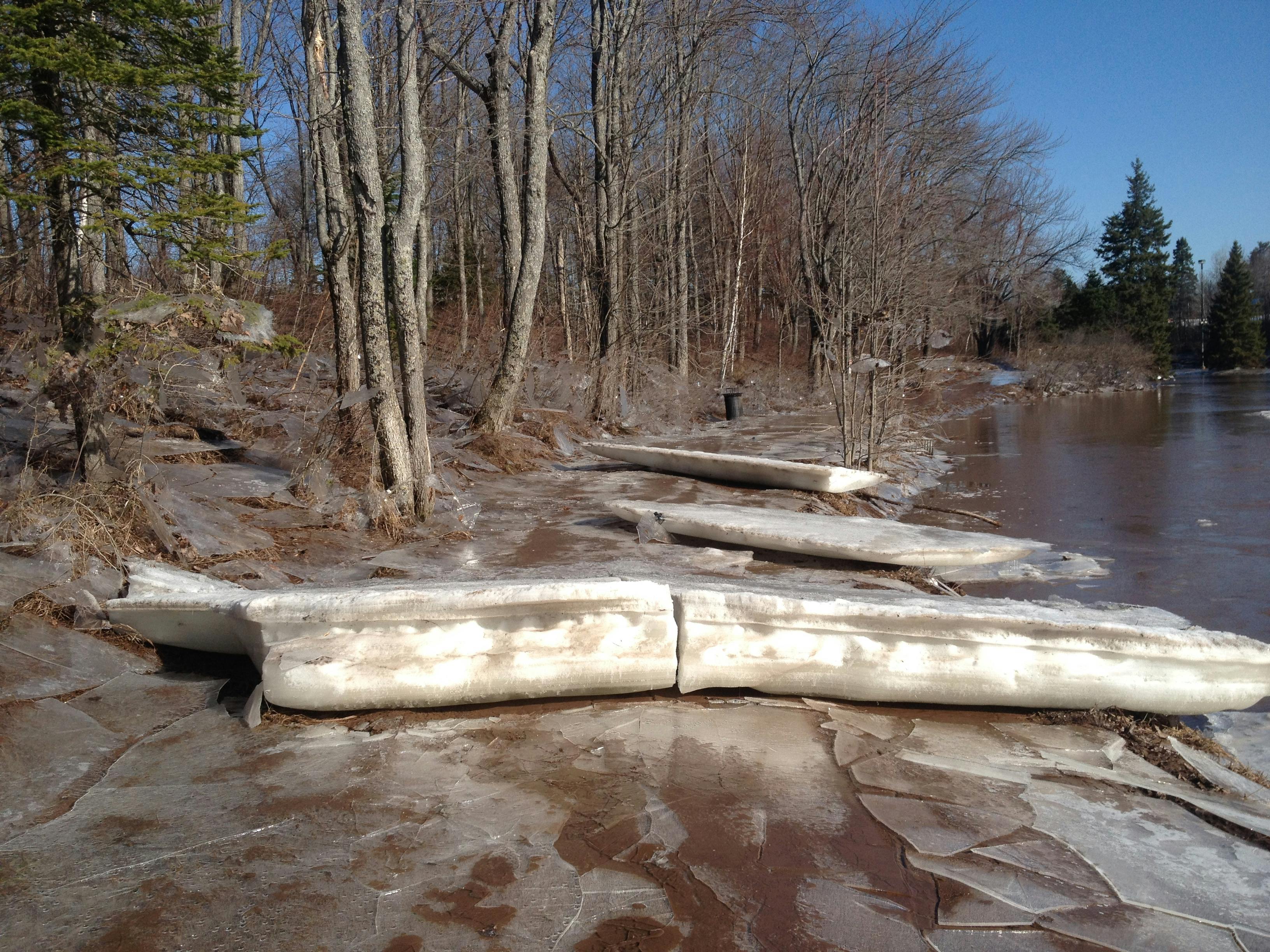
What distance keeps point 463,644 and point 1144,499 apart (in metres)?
9.98

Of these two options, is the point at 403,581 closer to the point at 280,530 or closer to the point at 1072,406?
the point at 280,530

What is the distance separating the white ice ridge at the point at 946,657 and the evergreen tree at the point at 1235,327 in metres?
57.1

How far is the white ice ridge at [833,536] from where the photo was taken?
706 centimetres

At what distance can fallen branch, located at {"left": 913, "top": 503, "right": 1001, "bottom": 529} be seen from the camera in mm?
9961

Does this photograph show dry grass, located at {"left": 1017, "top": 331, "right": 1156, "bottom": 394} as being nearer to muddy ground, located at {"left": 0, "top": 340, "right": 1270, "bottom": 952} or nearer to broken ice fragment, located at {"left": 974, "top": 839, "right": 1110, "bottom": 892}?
muddy ground, located at {"left": 0, "top": 340, "right": 1270, "bottom": 952}

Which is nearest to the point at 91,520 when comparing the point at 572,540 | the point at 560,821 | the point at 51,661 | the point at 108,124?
the point at 51,661

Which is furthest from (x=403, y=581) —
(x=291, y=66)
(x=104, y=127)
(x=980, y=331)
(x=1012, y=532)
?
(x=980, y=331)

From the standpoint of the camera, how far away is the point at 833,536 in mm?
7305

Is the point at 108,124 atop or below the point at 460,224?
below

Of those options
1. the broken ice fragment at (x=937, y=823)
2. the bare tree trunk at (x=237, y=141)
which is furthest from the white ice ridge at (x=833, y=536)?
the bare tree trunk at (x=237, y=141)

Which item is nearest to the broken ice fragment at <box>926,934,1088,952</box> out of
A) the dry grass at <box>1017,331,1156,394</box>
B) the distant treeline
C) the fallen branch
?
the fallen branch

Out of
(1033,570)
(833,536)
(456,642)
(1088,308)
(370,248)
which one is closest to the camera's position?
(456,642)

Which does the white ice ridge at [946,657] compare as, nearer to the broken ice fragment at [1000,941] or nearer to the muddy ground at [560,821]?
the muddy ground at [560,821]

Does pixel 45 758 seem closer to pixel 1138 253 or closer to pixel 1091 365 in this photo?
pixel 1091 365
